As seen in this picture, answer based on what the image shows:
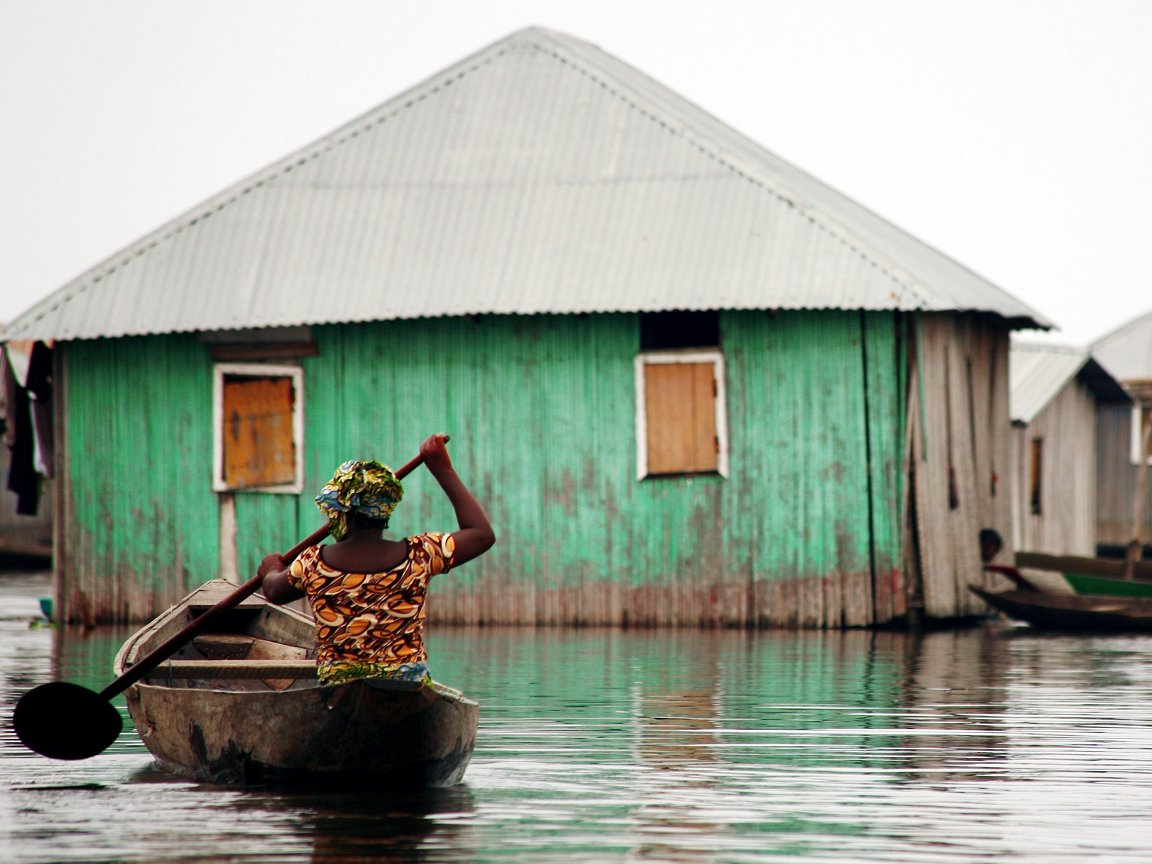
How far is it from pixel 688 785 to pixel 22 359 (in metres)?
13.3

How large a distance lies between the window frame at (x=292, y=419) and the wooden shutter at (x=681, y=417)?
3.63 m

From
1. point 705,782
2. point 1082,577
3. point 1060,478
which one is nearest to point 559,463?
point 1082,577

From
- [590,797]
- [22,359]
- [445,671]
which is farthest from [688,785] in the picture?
[22,359]

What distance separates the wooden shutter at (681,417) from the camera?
1823 cm

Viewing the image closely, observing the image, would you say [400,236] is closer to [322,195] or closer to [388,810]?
[322,195]

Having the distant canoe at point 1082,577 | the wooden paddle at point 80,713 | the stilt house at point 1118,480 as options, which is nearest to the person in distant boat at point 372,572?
the wooden paddle at point 80,713

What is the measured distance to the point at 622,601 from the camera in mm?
18422

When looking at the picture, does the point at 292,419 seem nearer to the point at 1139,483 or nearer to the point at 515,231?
the point at 515,231

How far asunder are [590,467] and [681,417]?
1.04m

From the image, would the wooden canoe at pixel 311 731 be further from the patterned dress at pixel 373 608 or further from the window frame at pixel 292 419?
the window frame at pixel 292 419

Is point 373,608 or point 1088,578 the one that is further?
point 1088,578

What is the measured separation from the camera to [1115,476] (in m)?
37.3

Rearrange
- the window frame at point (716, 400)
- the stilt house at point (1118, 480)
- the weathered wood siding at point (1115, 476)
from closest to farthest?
1. the window frame at point (716, 400)
2. the stilt house at point (1118, 480)
3. the weathered wood siding at point (1115, 476)

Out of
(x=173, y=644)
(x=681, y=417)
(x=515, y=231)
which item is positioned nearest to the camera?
(x=173, y=644)
